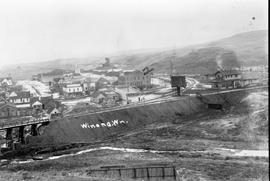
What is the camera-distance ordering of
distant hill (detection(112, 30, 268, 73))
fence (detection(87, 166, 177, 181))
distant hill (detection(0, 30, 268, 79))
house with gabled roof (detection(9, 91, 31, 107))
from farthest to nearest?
distant hill (detection(0, 30, 268, 79))
distant hill (detection(112, 30, 268, 73))
house with gabled roof (detection(9, 91, 31, 107))
fence (detection(87, 166, 177, 181))

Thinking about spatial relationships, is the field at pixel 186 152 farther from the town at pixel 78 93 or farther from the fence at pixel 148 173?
the town at pixel 78 93

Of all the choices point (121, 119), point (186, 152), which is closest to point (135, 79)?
point (121, 119)

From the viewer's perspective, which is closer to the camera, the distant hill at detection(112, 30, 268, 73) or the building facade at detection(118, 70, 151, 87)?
the building facade at detection(118, 70, 151, 87)

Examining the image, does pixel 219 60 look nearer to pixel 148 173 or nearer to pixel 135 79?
pixel 135 79

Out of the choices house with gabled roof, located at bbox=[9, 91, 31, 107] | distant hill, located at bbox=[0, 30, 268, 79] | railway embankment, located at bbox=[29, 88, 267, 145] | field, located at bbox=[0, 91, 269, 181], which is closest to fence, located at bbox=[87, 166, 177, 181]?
field, located at bbox=[0, 91, 269, 181]

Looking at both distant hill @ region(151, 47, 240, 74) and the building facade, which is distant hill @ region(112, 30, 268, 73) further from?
the building facade

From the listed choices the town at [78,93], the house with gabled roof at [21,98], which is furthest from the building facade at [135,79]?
the house with gabled roof at [21,98]

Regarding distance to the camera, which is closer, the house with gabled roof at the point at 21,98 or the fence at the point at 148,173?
the fence at the point at 148,173
